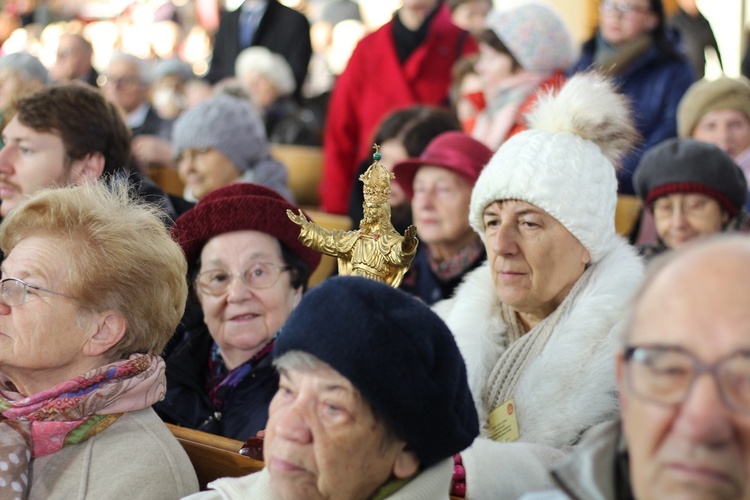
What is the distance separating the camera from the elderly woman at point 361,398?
6.19ft

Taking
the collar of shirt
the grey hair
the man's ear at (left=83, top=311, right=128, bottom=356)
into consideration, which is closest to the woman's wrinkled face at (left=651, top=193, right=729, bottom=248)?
the man's ear at (left=83, top=311, right=128, bottom=356)

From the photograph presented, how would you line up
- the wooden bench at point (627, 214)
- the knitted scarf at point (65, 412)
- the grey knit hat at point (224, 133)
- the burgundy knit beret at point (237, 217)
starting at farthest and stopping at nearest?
the grey knit hat at point (224, 133) → the wooden bench at point (627, 214) → the burgundy knit beret at point (237, 217) → the knitted scarf at point (65, 412)

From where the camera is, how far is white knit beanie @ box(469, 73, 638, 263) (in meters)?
→ 2.88

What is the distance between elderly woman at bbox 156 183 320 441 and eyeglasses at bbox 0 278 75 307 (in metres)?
0.65

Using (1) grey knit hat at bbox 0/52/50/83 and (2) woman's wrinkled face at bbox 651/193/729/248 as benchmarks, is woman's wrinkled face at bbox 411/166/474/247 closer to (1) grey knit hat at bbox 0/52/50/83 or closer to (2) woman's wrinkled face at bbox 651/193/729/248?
(2) woman's wrinkled face at bbox 651/193/729/248

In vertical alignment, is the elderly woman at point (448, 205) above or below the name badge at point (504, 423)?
above

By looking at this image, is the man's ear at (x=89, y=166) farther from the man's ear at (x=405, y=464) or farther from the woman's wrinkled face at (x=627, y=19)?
the woman's wrinkled face at (x=627, y=19)

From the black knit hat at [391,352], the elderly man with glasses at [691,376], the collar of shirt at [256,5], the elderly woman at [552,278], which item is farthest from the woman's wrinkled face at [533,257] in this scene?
the collar of shirt at [256,5]

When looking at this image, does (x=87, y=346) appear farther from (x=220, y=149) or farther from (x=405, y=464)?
(x=220, y=149)

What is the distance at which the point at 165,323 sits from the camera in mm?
2592

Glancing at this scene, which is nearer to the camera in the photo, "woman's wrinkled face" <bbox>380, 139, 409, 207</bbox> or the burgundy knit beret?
the burgundy knit beret

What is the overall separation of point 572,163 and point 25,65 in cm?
405

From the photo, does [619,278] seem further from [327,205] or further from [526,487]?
[327,205]

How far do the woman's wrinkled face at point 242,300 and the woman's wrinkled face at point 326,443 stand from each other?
1.22 m
